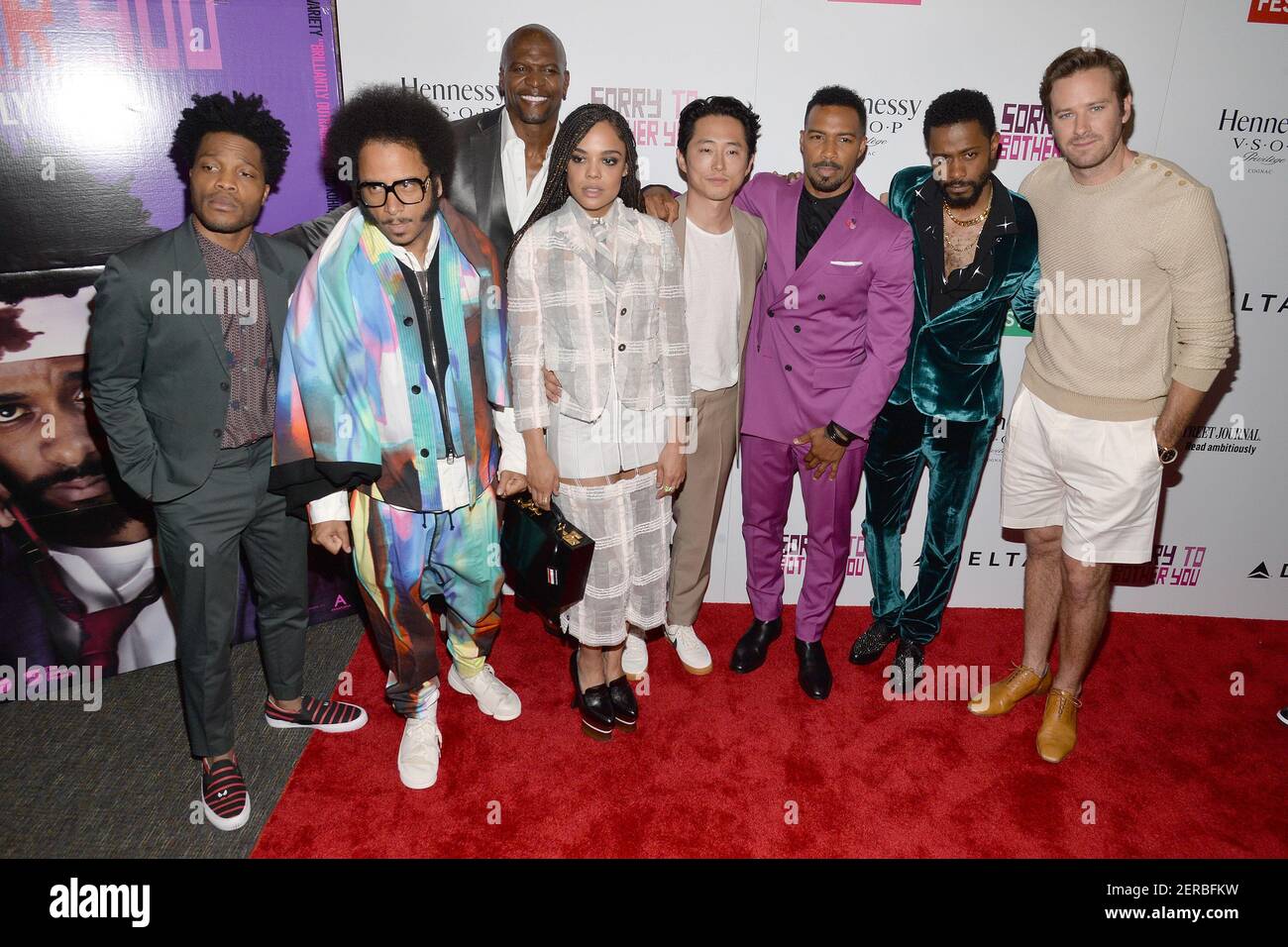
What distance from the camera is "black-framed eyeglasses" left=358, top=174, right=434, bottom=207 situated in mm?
2615

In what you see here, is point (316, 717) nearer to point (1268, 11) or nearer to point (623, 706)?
point (623, 706)

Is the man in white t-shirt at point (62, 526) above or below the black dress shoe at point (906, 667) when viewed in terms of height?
above

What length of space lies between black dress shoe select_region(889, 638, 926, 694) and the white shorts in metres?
0.82

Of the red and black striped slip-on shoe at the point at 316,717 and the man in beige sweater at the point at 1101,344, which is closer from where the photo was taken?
the man in beige sweater at the point at 1101,344

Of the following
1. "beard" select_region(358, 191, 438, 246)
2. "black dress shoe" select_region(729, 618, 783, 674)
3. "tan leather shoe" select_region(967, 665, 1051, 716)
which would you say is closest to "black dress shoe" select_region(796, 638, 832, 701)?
"black dress shoe" select_region(729, 618, 783, 674)

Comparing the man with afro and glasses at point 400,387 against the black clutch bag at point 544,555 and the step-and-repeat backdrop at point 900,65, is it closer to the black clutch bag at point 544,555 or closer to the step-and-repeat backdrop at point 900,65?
the black clutch bag at point 544,555

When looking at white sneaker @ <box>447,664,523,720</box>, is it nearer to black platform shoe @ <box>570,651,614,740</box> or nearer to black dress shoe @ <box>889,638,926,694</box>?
black platform shoe @ <box>570,651,614,740</box>

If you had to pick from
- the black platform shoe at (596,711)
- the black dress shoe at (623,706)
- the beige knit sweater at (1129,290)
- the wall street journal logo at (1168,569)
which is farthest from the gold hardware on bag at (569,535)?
the wall street journal logo at (1168,569)

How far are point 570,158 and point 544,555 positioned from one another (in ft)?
4.39

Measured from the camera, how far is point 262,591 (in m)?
3.19

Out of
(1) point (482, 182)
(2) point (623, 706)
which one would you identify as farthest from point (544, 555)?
(1) point (482, 182)

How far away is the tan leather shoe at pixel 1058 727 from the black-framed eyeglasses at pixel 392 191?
311cm

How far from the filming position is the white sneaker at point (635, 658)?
3746 mm
